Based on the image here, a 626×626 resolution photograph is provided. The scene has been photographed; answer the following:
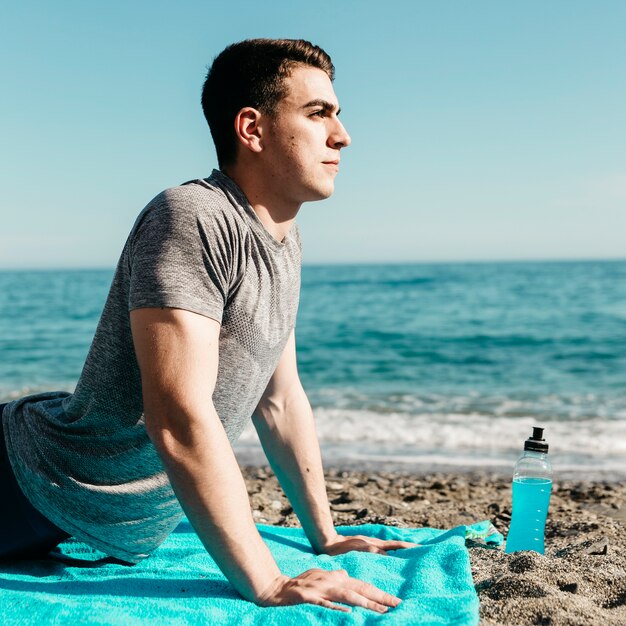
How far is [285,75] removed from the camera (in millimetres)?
2617

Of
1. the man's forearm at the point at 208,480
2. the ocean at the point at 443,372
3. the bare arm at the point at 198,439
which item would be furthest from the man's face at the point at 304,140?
the ocean at the point at 443,372

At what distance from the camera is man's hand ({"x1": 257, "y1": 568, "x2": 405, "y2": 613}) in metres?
2.31

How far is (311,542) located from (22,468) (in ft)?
4.26

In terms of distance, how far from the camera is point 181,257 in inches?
89.0

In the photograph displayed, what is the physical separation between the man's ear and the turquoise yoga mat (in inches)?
59.5

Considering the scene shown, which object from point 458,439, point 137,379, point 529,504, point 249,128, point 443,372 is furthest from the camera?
point 443,372

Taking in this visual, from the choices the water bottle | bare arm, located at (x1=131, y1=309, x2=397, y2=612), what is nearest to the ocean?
the water bottle

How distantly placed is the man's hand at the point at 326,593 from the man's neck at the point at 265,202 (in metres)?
1.17

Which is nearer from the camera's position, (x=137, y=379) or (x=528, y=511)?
(x=137, y=379)

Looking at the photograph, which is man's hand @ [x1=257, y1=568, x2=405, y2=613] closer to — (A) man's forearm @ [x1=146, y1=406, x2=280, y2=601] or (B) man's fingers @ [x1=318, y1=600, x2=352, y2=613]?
(B) man's fingers @ [x1=318, y1=600, x2=352, y2=613]

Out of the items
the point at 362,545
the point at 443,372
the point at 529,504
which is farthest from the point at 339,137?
the point at 443,372

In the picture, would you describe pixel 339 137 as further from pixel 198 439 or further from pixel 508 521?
pixel 508 521

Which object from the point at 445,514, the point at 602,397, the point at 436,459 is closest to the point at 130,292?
the point at 445,514

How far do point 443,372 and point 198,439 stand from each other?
1248cm
